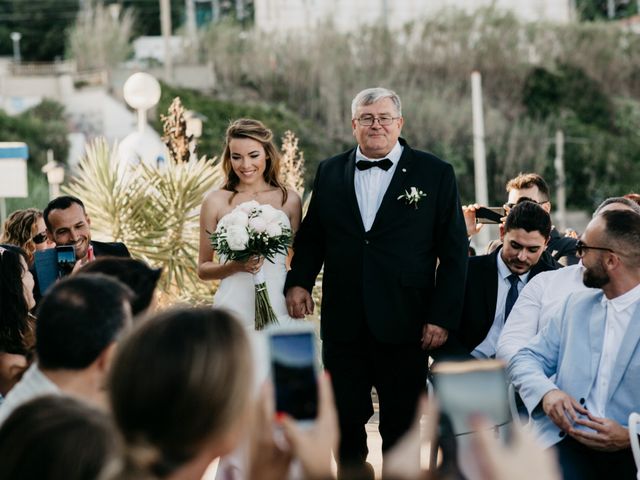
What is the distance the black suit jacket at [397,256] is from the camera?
5375mm

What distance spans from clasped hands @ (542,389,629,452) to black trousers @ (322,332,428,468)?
3.59ft

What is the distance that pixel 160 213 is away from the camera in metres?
9.65

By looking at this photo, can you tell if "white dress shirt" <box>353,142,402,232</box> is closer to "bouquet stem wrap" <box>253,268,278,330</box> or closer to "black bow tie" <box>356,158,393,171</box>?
"black bow tie" <box>356,158,393,171</box>

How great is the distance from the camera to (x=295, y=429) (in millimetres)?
A: 2266

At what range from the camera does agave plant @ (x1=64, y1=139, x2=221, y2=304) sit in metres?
9.52

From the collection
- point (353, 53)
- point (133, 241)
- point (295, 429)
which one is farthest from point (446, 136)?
point (295, 429)

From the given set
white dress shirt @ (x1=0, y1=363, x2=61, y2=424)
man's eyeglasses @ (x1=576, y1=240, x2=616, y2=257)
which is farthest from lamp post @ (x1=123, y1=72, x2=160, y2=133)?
white dress shirt @ (x1=0, y1=363, x2=61, y2=424)

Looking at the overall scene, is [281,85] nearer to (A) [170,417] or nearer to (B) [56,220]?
(B) [56,220]

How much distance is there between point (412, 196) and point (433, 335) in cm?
67

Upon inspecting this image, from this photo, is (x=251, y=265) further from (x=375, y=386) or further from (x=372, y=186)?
(x=375, y=386)

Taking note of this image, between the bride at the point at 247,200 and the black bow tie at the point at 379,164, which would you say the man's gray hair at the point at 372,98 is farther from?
the bride at the point at 247,200

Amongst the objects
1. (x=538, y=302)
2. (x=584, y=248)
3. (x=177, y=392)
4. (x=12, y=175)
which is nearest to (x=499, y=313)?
(x=538, y=302)

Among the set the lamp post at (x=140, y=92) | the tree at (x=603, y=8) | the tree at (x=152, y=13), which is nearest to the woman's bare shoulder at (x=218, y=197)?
the lamp post at (x=140, y=92)

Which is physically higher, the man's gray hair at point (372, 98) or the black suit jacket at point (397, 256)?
the man's gray hair at point (372, 98)
